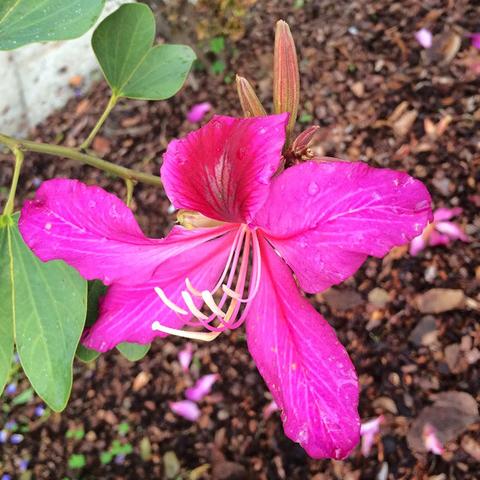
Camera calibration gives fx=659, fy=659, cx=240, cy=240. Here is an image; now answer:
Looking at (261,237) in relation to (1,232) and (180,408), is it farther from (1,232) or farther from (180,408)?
(180,408)

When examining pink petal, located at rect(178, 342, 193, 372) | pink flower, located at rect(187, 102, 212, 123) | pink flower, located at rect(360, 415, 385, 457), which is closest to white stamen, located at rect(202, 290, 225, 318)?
pink flower, located at rect(360, 415, 385, 457)

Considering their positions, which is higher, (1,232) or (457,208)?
(1,232)

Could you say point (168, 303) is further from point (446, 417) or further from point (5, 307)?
point (446, 417)

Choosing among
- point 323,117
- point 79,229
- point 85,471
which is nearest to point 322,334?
point 79,229

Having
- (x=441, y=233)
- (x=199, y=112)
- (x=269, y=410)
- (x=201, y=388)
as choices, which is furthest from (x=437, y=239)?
(x=199, y=112)

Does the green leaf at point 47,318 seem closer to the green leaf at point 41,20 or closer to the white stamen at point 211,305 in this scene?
the white stamen at point 211,305
